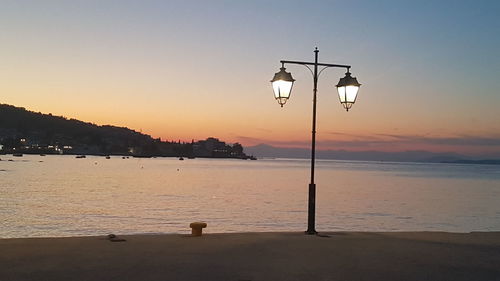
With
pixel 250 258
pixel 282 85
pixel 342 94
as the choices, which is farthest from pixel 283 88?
pixel 250 258

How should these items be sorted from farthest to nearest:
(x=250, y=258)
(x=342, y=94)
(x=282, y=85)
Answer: (x=342, y=94) → (x=282, y=85) → (x=250, y=258)

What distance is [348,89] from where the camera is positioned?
13.9m

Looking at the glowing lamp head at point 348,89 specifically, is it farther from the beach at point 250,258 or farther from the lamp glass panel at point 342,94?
the beach at point 250,258

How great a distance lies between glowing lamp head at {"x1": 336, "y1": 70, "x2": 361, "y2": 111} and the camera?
45.4 feet

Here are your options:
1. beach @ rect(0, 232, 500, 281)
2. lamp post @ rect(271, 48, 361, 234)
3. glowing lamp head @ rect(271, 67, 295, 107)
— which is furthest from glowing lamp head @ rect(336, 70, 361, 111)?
beach @ rect(0, 232, 500, 281)

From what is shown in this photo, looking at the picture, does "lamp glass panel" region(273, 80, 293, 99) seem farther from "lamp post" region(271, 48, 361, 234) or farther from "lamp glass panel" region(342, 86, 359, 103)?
"lamp glass panel" region(342, 86, 359, 103)

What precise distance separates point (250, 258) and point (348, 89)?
5972 mm

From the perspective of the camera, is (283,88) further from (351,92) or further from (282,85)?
(351,92)

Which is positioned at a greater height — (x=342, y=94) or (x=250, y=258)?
(x=342, y=94)

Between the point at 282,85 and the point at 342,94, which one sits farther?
the point at 342,94

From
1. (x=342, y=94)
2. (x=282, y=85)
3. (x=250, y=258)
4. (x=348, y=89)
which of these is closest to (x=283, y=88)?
(x=282, y=85)

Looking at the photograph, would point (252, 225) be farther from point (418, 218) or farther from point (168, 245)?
point (168, 245)

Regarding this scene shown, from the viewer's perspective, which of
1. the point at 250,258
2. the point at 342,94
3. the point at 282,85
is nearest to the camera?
the point at 250,258

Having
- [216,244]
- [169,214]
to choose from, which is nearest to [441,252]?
[216,244]
